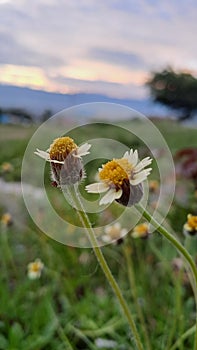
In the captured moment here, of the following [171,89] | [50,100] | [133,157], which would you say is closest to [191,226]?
[133,157]

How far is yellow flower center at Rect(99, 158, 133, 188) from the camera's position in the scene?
12.5 inches

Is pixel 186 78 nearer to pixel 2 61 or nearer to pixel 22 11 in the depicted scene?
pixel 22 11

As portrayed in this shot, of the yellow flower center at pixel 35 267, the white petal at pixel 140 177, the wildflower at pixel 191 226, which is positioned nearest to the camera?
the white petal at pixel 140 177

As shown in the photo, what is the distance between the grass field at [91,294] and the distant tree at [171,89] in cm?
71

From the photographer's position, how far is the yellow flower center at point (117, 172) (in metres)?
0.32

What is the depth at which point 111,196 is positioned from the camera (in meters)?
0.32

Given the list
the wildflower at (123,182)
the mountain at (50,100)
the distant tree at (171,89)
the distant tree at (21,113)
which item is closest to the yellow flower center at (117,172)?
the wildflower at (123,182)

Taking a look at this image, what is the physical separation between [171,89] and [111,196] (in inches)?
59.4

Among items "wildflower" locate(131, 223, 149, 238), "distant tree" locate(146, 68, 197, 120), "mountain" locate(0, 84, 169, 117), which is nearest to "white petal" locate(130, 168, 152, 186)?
"mountain" locate(0, 84, 169, 117)

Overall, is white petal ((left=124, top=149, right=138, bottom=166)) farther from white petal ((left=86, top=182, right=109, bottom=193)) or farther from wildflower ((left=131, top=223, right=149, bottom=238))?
wildflower ((left=131, top=223, right=149, bottom=238))

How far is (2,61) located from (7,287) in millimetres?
347

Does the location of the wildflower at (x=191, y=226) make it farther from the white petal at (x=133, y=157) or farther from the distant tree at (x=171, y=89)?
the distant tree at (x=171, y=89)

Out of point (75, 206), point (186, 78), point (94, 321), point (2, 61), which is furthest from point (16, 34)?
point (186, 78)

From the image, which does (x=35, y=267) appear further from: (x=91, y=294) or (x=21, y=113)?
(x=21, y=113)
